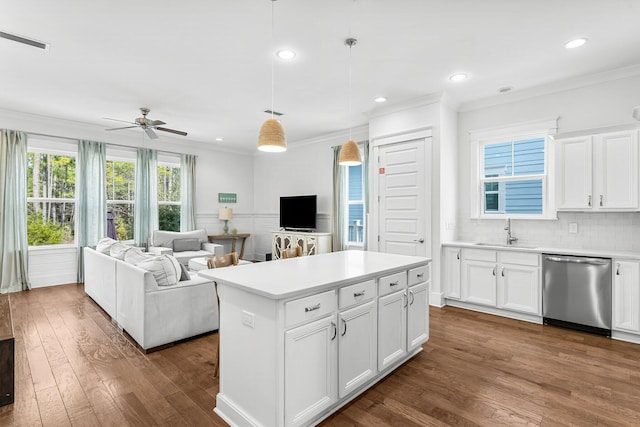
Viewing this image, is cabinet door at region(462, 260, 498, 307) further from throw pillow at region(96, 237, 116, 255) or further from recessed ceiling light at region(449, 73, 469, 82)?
throw pillow at region(96, 237, 116, 255)

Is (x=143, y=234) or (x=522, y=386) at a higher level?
(x=143, y=234)

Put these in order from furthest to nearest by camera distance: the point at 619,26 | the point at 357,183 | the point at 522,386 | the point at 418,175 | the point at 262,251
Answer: the point at 262,251
the point at 357,183
the point at 418,175
the point at 619,26
the point at 522,386

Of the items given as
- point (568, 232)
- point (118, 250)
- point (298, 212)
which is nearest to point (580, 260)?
point (568, 232)

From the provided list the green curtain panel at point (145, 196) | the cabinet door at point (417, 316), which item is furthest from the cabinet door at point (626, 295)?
the green curtain panel at point (145, 196)

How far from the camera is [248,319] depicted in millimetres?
1919

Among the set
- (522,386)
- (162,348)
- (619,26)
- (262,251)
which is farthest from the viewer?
(262,251)

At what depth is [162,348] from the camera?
10.4ft

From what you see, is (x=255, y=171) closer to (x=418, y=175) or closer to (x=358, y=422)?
(x=418, y=175)

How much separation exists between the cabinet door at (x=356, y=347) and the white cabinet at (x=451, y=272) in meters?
2.58

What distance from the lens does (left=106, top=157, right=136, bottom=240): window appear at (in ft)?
21.2

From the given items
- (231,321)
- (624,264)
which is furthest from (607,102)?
(231,321)

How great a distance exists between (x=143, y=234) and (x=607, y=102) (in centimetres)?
790

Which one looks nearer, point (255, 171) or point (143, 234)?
point (143, 234)

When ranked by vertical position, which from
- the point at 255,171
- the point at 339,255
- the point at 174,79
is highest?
the point at 174,79
